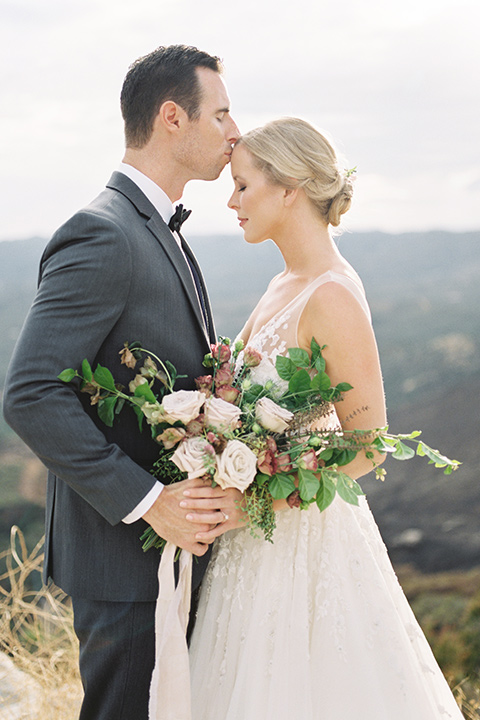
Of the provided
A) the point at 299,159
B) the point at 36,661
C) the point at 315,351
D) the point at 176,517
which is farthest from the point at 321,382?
the point at 36,661

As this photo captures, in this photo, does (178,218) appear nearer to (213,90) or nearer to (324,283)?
(213,90)

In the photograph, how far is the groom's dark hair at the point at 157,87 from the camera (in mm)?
2514

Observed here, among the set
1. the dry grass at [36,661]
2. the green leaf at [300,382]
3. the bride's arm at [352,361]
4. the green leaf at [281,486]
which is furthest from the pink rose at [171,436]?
the dry grass at [36,661]

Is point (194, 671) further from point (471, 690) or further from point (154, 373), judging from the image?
point (471, 690)

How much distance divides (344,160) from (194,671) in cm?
212

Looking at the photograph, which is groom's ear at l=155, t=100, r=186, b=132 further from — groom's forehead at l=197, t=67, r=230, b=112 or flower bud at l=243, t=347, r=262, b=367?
flower bud at l=243, t=347, r=262, b=367

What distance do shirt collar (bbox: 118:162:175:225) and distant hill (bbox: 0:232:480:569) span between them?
4499 mm

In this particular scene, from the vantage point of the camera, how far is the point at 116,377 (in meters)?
2.14

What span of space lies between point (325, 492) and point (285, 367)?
446 mm

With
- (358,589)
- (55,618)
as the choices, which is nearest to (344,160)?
(358,589)

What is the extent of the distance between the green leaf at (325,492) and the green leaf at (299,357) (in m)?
0.40

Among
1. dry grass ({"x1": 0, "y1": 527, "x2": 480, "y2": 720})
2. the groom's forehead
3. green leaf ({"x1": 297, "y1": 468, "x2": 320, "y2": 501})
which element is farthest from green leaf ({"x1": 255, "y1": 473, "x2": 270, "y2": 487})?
dry grass ({"x1": 0, "y1": 527, "x2": 480, "y2": 720})

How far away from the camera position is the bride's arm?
227 centimetres

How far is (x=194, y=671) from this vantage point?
235cm
